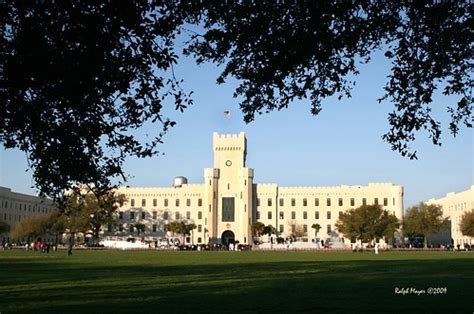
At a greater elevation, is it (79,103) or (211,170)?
(211,170)

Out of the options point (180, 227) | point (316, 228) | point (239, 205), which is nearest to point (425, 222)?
point (316, 228)

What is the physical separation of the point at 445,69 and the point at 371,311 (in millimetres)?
4926

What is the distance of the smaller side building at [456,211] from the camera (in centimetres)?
10688

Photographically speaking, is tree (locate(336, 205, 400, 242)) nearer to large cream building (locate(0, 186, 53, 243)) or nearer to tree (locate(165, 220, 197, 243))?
tree (locate(165, 220, 197, 243))

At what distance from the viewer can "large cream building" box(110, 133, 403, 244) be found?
10900 cm

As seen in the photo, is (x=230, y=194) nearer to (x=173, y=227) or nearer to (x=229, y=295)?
(x=173, y=227)

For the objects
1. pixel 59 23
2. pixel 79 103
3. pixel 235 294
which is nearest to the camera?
pixel 59 23

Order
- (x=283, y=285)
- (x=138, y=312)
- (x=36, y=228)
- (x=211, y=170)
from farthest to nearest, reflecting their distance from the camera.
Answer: (x=211, y=170)
(x=36, y=228)
(x=283, y=285)
(x=138, y=312)

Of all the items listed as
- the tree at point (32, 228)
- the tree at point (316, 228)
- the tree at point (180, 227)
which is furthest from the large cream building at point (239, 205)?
the tree at point (32, 228)

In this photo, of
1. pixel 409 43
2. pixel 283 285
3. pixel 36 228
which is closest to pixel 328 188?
pixel 36 228

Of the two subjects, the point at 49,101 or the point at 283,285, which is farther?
the point at 283,285

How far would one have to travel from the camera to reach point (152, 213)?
113 metres

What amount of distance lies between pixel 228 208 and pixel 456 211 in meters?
44.8

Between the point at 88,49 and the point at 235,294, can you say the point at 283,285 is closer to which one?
the point at 235,294
